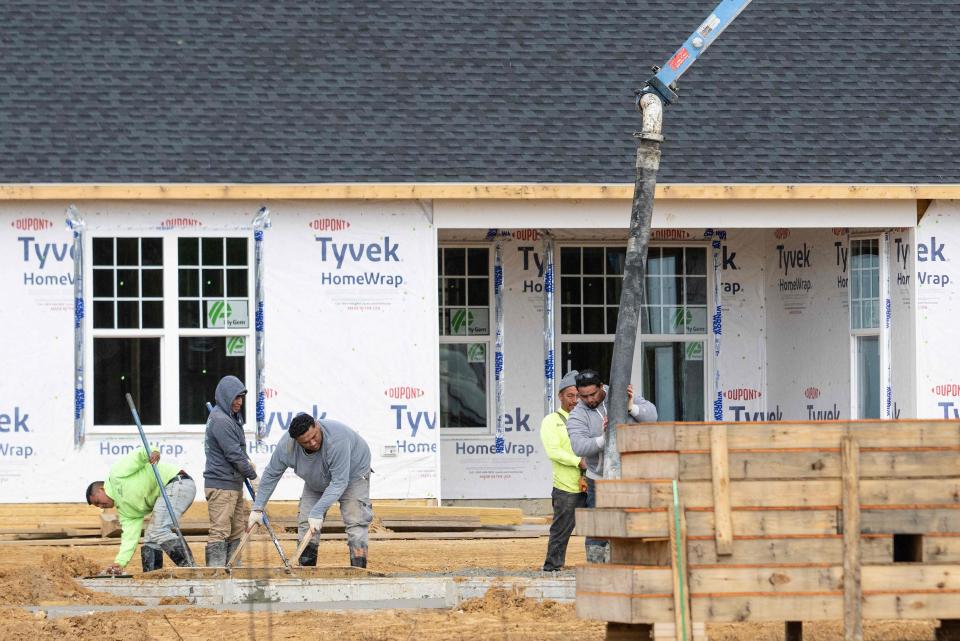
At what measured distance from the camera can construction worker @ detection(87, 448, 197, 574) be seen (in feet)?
44.3

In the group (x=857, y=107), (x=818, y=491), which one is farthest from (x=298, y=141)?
(x=818, y=491)

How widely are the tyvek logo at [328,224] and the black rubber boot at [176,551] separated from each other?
14.3 ft

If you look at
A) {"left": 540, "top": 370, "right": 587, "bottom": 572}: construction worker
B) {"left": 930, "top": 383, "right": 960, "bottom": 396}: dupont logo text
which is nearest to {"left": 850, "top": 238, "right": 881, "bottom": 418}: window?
{"left": 930, "top": 383, "right": 960, "bottom": 396}: dupont logo text

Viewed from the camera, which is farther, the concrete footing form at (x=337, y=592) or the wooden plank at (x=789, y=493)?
the concrete footing form at (x=337, y=592)

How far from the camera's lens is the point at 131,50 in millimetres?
18406

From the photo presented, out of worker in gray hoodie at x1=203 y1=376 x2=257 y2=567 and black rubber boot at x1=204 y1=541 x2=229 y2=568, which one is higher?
worker in gray hoodie at x1=203 y1=376 x2=257 y2=567

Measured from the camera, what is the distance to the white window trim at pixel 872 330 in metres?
17.6

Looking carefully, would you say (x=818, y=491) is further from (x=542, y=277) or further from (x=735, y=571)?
(x=542, y=277)

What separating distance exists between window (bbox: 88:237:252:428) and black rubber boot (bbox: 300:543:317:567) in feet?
11.6

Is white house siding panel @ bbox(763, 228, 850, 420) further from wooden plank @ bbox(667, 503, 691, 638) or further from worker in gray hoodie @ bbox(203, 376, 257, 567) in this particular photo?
wooden plank @ bbox(667, 503, 691, 638)

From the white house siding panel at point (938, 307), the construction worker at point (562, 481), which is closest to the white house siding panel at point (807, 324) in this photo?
the white house siding panel at point (938, 307)

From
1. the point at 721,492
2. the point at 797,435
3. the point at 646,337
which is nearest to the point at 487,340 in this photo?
the point at 646,337

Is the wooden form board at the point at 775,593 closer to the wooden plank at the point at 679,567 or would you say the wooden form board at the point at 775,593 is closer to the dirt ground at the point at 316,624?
the wooden plank at the point at 679,567

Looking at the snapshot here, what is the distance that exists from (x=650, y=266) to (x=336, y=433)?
719 centimetres
